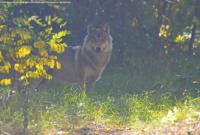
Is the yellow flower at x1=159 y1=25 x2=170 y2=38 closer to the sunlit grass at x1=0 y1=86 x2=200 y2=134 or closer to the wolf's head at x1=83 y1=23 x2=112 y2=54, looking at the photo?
the wolf's head at x1=83 y1=23 x2=112 y2=54

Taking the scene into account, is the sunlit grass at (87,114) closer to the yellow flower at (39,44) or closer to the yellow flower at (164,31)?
the yellow flower at (39,44)

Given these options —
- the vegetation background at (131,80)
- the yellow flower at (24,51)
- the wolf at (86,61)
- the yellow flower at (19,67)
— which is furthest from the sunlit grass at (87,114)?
the wolf at (86,61)

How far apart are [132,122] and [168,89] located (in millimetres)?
2829

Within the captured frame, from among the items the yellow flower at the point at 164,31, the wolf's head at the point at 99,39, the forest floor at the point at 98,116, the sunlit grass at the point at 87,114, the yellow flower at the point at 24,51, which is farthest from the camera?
the yellow flower at the point at 164,31

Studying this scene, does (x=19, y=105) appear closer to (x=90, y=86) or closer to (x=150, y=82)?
(x=90, y=86)

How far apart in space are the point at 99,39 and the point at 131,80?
1.41 metres

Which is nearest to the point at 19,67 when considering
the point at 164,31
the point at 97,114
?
the point at 97,114

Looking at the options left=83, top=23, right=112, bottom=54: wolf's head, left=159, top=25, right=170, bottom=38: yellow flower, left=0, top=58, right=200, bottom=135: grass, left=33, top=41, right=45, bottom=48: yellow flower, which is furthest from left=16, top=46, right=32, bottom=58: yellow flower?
left=159, top=25, right=170, bottom=38: yellow flower

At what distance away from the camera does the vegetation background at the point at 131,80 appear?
554 centimetres

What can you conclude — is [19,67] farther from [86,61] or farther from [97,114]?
[86,61]

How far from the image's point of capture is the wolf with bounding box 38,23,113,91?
9.00 meters

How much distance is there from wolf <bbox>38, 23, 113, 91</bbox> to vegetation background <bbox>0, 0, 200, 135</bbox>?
0.28 metres

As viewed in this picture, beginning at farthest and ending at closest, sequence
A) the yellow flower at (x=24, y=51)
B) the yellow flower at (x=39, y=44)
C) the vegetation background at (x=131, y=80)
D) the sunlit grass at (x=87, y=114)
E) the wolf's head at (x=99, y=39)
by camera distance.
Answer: the wolf's head at (x=99, y=39)
the vegetation background at (x=131, y=80)
the sunlit grass at (x=87, y=114)
the yellow flower at (x=39, y=44)
the yellow flower at (x=24, y=51)

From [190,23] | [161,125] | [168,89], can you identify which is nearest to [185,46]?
[190,23]
